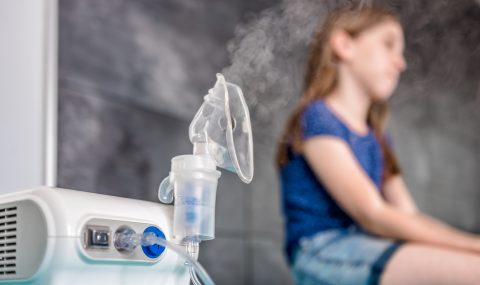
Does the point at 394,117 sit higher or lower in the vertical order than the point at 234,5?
lower

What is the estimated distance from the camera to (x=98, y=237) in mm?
725

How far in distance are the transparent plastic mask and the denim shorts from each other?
0.16 meters

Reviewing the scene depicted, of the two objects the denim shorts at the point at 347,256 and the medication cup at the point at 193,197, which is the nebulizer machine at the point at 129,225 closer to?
the medication cup at the point at 193,197

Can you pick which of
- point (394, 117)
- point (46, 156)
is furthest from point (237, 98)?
point (46, 156)

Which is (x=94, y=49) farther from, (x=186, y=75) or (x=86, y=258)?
(x=86, y=258)

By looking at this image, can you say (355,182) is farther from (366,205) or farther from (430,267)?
(430,267)

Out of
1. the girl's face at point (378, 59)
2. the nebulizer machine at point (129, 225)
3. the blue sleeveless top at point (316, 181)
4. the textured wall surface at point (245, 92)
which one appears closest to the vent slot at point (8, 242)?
the nebulizer machine at point (129, 225)

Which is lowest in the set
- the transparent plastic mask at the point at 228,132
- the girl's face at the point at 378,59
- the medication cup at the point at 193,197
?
the medication cup at the point at 193,197

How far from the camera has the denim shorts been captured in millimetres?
803

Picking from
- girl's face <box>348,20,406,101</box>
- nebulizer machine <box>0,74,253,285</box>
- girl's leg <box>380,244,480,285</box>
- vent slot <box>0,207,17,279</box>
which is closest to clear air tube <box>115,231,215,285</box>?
nebulizer machine <box>0,74,253,285</box>

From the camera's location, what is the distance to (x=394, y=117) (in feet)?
2.96

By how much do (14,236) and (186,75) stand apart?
526 mm

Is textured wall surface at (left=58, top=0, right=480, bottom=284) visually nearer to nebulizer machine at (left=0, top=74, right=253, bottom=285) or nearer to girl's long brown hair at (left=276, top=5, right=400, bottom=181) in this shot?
girl's long brown hair at (left=276, top=5, right=400, bottom=181)

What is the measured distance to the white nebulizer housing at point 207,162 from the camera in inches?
31.9
